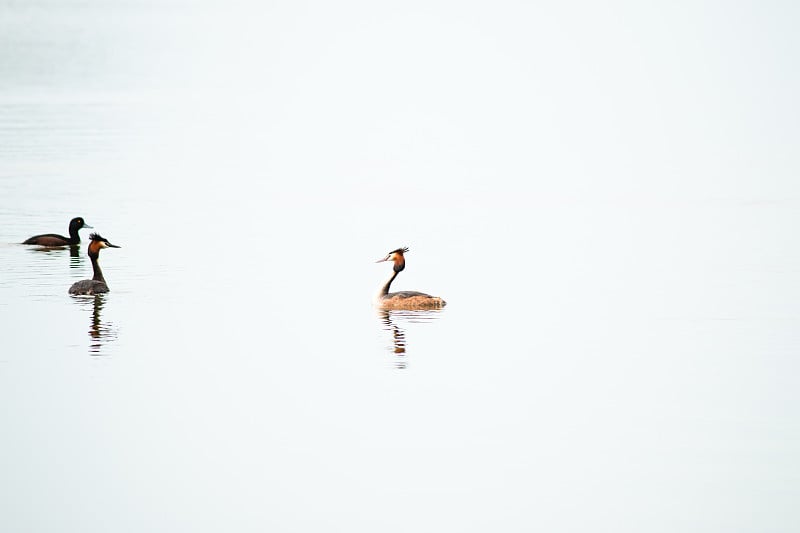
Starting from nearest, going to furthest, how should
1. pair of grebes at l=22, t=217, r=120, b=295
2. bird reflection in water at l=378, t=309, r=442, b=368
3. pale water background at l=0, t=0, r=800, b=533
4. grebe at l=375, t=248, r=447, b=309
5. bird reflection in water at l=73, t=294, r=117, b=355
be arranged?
1. pale water background at l=0, t=0, r=800, b=533
2. bird reflection in water at l=73, t=294, r=117, b=355
3. bird reflection in water at l=378, t=309, r=442, b=368
4. grebe at l=375, t=248, r=447, b=309
5. pair of grebes at l=22, t=217, r=120, b=295

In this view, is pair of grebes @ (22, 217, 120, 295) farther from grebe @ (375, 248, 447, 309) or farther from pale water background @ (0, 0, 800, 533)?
grebe @ (375, 248, 447, 309)

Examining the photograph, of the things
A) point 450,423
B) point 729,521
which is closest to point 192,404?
point 450,423

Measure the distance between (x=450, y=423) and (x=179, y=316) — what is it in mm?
6888

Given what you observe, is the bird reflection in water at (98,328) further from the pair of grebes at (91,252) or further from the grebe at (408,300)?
the grebe at (408,300)

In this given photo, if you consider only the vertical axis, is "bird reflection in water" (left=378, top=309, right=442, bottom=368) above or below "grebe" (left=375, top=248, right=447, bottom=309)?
below

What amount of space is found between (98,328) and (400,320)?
172 inches

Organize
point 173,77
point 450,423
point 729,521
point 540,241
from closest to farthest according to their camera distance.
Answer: point 729,521
point 450,423
point 540,241
point 173,77

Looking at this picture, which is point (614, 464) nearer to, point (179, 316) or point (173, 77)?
point (179, 316)

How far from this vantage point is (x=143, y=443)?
51.8ft

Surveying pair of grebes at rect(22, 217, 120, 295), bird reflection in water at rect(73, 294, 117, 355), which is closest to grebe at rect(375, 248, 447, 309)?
bird reflection in water at rect(73, 294, 117, 355)

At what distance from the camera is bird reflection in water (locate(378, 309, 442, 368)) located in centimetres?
2005

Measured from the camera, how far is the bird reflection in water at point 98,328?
19672 millimetres

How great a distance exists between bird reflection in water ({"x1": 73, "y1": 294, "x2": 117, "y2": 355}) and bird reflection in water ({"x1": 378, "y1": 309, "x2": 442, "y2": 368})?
378 cm

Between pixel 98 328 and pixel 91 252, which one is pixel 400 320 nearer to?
pixel 98 328
